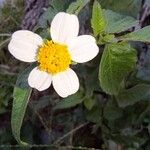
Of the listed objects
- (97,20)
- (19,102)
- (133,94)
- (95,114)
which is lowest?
(95,114)

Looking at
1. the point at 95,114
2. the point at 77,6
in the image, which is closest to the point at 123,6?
the point at 77,6

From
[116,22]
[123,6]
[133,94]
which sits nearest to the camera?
[116,22]

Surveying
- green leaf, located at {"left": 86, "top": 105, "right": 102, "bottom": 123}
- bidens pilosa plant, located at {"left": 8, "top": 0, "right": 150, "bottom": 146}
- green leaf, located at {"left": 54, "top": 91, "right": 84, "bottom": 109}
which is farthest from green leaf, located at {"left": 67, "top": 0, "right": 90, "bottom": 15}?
green leaf, located at {"left": 86, "top": 105, "right": 102, "bottom": 123}

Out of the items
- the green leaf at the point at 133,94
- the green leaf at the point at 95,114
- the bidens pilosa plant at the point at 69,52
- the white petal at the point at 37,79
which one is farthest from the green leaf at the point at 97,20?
the green leaf at the point at 95,114

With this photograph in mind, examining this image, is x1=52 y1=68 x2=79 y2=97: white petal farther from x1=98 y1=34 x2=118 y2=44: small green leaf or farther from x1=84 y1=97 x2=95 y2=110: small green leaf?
x1=84 y1=97 x2=95 y2=110: small green leaf

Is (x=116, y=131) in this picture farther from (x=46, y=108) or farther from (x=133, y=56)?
(x=133, y=56)

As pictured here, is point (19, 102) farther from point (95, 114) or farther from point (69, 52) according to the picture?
point (95, 114)

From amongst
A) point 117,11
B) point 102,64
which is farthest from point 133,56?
point 117,11
